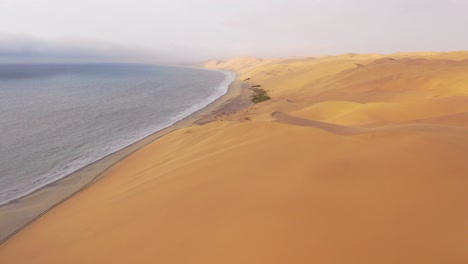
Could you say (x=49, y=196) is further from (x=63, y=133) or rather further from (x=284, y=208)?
(x=63, y=133)

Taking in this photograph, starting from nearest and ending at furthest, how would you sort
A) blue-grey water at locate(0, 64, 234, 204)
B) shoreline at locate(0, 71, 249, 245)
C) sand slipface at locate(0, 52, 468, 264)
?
sand slipface at locate(0, 52, 468, 264), shoreline at locate(0, 71, 249, 245), blue-grey water at locate(0, 64, 234, 204)

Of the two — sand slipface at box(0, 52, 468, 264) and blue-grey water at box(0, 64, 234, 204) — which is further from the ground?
sand slipface at box(0, 52, 468, 264)

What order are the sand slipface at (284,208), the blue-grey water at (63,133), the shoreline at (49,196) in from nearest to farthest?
the sand slipface at (284,208) → the shoreline at (49,196) → the blue-grey water at (63,133)

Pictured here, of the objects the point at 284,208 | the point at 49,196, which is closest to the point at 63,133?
the point at 49,196

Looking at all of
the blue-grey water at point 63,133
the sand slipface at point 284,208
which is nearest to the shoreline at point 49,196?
the blue-grey water at point 63,133

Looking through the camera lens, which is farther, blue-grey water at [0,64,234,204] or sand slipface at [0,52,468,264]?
blue-grey water at [0,64,234,204]

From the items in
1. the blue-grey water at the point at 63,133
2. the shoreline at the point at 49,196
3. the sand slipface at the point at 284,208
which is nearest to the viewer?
the sand slipface at the point at 284,208

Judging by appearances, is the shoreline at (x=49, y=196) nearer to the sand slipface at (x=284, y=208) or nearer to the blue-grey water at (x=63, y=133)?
the blue-grey water at (x=63, y=133)

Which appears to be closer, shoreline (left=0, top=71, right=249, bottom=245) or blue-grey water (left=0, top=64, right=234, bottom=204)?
shoreline (left=0, top=71, right=249, bottom=245)

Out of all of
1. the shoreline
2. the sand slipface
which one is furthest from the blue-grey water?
the sand slipface

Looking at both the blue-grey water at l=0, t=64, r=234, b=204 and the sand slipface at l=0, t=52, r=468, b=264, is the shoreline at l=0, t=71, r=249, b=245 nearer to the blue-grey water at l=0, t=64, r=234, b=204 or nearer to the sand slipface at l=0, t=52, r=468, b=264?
the blue-grey water at l=0, t=64, r=234, b=204

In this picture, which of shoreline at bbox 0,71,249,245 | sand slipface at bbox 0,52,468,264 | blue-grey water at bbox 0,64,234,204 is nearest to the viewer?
sand slipface at bbox 0,52,468,264
